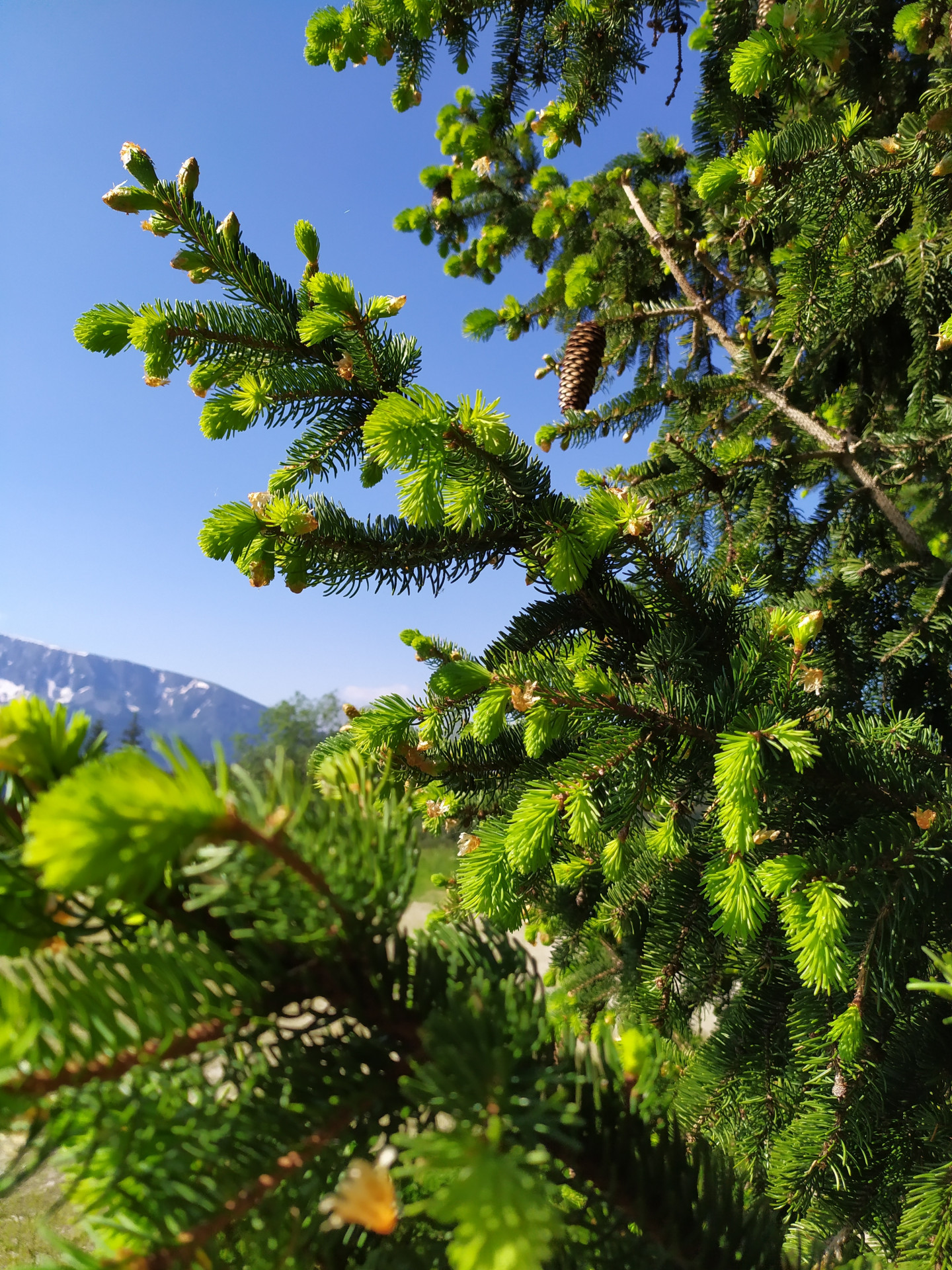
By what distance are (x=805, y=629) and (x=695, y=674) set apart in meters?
0.17

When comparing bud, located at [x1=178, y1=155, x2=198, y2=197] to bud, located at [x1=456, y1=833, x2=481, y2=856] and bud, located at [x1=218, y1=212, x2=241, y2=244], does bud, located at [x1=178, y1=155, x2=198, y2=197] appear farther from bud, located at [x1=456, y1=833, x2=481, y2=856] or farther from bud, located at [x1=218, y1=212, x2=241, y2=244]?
bud, located at [x1=456, y1=833, x2=481, y2=856]

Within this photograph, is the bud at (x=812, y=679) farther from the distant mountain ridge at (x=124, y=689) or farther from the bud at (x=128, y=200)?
the distant mountain ridge at (x=124, y=689)

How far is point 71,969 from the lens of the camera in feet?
1.05

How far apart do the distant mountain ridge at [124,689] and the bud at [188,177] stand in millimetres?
145288

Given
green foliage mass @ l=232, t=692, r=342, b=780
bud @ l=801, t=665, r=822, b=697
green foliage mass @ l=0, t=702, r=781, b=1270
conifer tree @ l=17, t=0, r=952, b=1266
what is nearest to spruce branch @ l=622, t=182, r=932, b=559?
conifer tree @ l=17, t=0, r=952, b=1266

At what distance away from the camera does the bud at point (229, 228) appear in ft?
2.82

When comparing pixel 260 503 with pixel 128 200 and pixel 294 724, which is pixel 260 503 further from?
pixel 294 724

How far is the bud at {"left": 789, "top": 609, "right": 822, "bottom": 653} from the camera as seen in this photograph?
0.77 metres

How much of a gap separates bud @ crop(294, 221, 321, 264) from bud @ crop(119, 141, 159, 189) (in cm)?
18

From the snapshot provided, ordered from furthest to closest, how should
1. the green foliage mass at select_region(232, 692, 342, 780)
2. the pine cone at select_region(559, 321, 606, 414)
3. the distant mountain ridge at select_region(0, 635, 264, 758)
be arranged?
1. the distant mountain ridge at select_region(0, 635, 264, 758)
2. the green foliage mass at select_region(232, 692, 342, 780)
3. the pine cone at select_region(559, 321, 606, 414)

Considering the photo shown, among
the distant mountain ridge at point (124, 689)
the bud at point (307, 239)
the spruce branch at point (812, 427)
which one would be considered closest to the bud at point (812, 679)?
the bud at point (307, 239)

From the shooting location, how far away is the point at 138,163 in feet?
2.60

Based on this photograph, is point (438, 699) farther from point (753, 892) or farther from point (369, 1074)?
point (369, 1074)

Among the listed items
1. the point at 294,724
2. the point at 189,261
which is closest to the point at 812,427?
the point at 189,261
